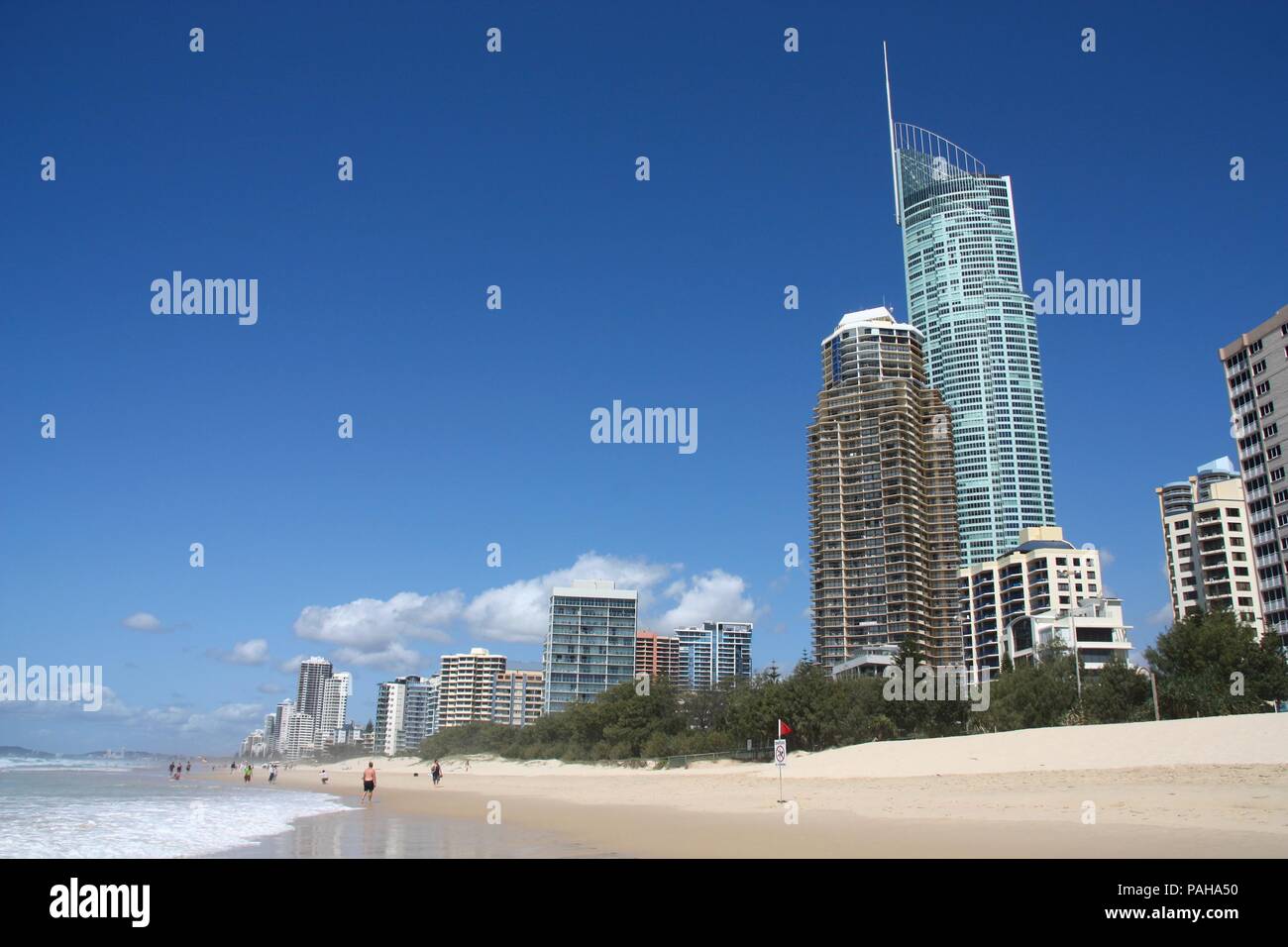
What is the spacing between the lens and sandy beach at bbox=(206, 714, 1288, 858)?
1554 centimetres

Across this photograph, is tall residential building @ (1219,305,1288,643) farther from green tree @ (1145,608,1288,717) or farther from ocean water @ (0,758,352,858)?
ocean water @ (0,758,352,858)

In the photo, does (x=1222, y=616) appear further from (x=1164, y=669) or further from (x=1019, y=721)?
(x=1019, y=721)

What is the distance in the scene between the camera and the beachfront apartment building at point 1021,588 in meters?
130

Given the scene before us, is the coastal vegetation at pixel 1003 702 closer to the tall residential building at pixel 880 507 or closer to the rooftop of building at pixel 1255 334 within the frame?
the rooftop of building at pixel 1255 334

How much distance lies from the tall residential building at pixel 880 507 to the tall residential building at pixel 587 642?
4138 centimetres

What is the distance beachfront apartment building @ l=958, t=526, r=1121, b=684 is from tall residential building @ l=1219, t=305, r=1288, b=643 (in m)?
35.5

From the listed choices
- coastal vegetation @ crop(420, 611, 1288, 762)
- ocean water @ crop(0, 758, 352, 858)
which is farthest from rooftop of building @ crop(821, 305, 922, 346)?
ocean water @ crop(0, 758, 352, 858)

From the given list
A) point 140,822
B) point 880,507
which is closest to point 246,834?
point 140,822

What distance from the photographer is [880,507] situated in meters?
145

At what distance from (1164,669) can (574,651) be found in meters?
124

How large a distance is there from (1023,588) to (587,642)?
81689mm

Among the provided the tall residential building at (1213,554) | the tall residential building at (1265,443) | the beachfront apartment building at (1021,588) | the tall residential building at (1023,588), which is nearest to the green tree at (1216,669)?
the tall residential building at (1265,443)

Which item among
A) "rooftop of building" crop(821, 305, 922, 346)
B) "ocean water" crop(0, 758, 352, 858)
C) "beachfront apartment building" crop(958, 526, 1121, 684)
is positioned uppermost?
"rooftop of building" crop(821, 305, 922, 346)
